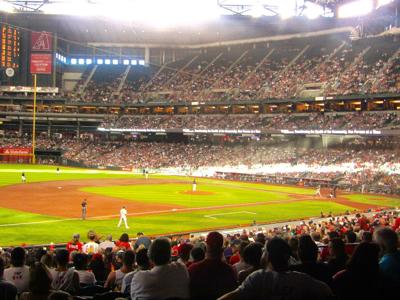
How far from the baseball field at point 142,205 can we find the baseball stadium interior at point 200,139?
0.75 feet

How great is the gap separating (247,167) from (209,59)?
36038mm

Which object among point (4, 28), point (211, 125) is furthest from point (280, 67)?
point (4, 28)

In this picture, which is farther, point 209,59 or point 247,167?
point 209,59

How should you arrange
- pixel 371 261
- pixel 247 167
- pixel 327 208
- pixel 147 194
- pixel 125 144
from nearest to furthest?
pixel 371 261, pixel 327 208, pixel 147 194, pixel 247 167, pixel 125 144

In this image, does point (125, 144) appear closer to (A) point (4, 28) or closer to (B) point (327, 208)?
(A) point (4, 28)

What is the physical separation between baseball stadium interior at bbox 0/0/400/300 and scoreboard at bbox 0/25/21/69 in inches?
9.3

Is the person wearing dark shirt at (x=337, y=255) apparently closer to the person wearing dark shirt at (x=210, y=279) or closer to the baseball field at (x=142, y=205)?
the person wearing dark shirt at (x=210, y=279)

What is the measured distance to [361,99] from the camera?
65.0 metres

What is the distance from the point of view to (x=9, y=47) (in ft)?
285

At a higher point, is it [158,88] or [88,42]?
[88,42]

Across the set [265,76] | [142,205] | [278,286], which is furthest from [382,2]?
[278,286]

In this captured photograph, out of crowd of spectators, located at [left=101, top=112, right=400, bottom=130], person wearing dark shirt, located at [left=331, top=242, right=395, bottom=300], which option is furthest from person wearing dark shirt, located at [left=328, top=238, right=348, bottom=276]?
crowd of spectators, located at [left=101, top=112, right=400, bottom=130]

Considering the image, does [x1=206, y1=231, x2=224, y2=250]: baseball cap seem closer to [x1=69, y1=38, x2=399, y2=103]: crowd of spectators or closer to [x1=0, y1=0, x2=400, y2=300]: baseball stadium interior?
[x1=0, y1=0, x2=400, y2=300]: baseball stadium interior

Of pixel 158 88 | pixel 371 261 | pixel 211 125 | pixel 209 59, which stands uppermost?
pixel 209 59
